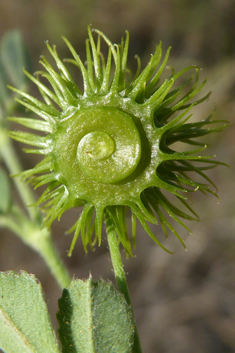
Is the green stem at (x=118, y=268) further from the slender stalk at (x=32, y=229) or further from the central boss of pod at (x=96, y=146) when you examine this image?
the slender stalk at (x=32, y=229)

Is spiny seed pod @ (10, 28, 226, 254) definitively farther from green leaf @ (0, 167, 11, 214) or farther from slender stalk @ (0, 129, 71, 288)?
green leaf @ (0, 167, 11, 214)

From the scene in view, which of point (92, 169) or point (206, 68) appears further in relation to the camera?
point (206, 68)

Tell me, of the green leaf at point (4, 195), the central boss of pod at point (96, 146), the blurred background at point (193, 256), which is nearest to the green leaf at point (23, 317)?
the central boss of pod at point (96, 146)

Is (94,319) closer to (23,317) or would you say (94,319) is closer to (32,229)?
(23,317)

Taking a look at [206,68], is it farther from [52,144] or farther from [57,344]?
[57,344]

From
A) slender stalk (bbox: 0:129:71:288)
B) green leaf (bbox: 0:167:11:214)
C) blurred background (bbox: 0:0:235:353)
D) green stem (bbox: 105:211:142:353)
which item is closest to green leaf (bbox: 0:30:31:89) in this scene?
slender stalk (bbox: 0:129:71:288)

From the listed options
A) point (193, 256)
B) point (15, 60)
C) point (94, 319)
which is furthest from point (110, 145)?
point (193, 256)

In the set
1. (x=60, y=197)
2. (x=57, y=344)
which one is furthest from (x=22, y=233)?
(x=57, y=344)
